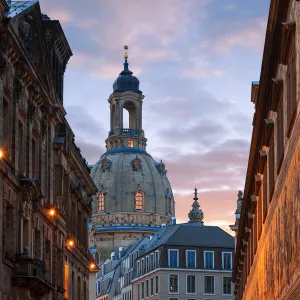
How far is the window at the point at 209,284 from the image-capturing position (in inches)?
5935

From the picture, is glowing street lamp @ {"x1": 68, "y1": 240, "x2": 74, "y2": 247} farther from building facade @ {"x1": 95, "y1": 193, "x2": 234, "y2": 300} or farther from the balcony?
building facade @ {"x1": 95, "y1": 193, "x2": 234, "y2": 300}

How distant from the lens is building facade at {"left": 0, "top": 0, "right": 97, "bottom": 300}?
138ft

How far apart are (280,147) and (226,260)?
123 m

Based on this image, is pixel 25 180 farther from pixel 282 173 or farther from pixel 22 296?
pixel 282 173

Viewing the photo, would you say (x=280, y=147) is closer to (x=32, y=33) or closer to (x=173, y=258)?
(x=32, y=33)

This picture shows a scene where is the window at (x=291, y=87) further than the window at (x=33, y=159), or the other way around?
the window at (x=33, y=159)

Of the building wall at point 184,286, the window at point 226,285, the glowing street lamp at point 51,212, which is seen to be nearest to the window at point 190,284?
the building wall at point 184,286

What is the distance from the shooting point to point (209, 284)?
497 ft

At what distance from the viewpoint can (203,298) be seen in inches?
5901

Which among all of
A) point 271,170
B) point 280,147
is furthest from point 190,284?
point 280,147

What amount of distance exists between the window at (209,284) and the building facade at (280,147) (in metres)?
111

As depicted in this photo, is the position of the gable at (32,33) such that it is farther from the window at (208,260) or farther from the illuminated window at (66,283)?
the window at (208,260)

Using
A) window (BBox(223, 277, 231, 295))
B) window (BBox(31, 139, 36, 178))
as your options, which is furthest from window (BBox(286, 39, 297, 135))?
window (BBox(223, 277, 231, 295))

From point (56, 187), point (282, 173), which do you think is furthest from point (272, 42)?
point (56, 187)
